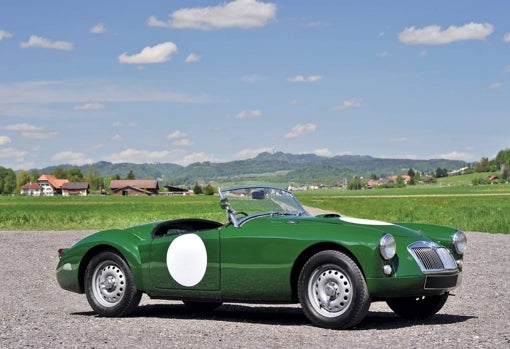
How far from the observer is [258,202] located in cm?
1053

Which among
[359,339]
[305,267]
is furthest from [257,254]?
[359,339]

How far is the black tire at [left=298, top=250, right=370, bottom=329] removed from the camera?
889 cm

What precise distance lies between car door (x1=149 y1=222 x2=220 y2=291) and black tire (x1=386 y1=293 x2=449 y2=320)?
2036mm

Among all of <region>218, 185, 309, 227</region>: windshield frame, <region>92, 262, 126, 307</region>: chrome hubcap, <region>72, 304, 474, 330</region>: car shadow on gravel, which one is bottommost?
<region>72, 304, 474, 330</region>: car shadow on gravel

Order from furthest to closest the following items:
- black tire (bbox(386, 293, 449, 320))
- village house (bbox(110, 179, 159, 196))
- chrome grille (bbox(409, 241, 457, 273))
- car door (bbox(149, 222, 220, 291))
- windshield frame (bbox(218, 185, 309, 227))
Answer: village house (bbox(110, 179, 159, 196)), windshield frame (bbox(218, 185, 309, 227)), black tire (bbox(386, 293, 449, 320)), car door (bbox(149, 222, 220, 291)), chrome grille (bbox(409, 241, 457, 273))

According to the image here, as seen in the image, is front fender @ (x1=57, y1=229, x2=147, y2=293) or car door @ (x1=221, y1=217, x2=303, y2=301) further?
front fender @ (x1=57, y1=229, x2=147, y2=293)

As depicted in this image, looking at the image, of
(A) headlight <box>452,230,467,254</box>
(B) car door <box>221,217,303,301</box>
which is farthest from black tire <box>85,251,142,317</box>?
(A) headlight <box>452,230,467,254</box>

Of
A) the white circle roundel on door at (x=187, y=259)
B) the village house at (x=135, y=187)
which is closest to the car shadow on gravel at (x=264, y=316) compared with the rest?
the white circle roundel on door at (x=187, y=259)

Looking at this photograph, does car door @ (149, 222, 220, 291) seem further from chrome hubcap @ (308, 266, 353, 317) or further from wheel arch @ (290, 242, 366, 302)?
chrome hubcap @ (308, 266, 353, 317)

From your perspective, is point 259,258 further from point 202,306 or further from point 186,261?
point 202,306

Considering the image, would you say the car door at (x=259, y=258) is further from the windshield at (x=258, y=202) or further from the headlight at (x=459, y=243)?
the headlight at (x=459, y=243)

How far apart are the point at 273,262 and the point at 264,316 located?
4.86 ft

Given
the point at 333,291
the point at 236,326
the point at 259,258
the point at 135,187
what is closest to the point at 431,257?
the point at 333,291

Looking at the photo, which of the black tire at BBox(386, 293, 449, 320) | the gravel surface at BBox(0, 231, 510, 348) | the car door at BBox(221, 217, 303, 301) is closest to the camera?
the gravel surface at BBox(0, 231, 510, 348)
